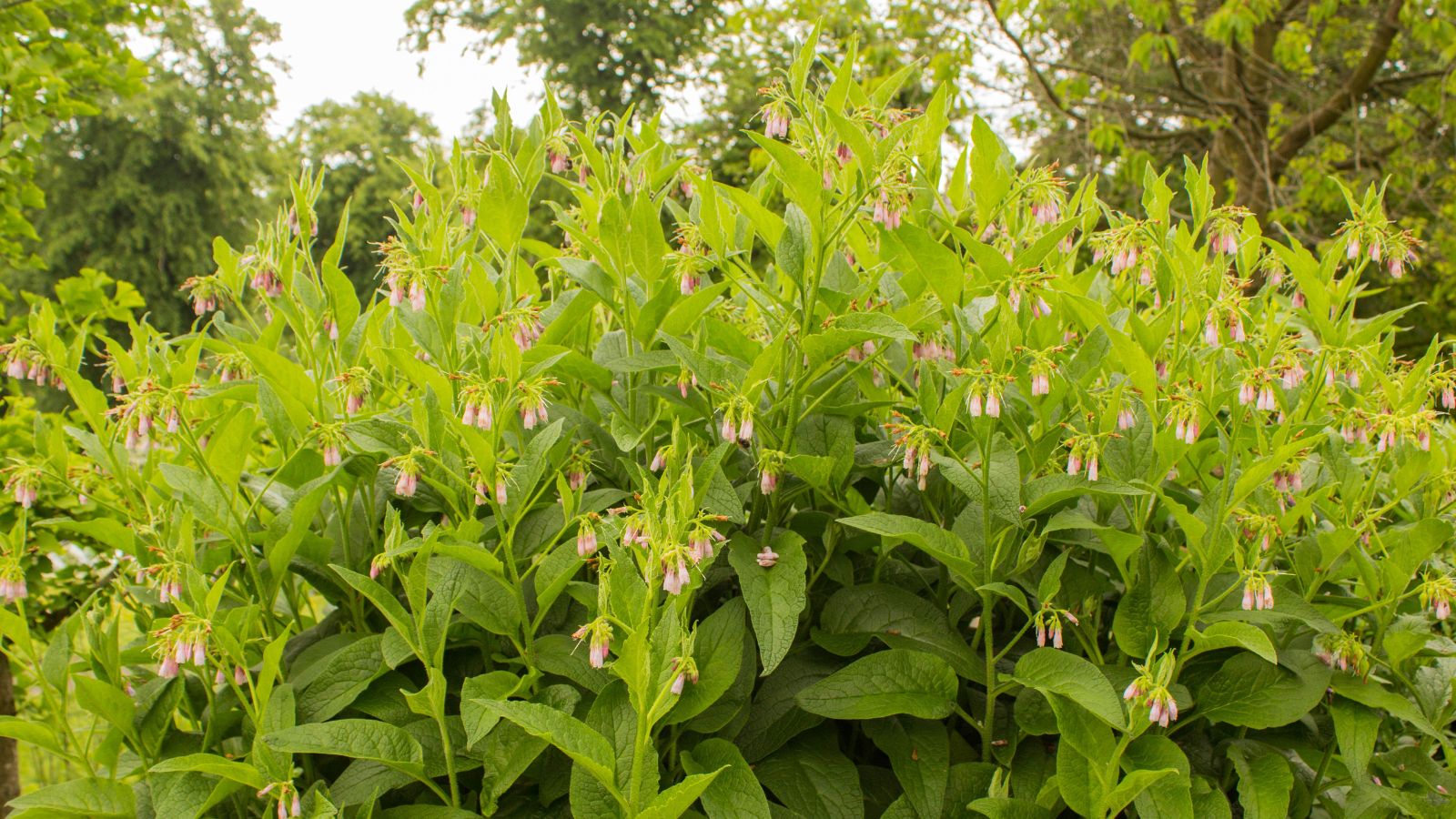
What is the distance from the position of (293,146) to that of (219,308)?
49.5m

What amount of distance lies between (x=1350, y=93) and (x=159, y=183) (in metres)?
38.7

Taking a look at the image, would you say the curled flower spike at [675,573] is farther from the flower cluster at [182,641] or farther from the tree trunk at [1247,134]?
the tree trunk at [1247,134]

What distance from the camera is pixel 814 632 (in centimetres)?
184

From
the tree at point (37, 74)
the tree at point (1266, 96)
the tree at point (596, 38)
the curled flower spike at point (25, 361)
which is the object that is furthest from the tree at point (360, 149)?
the curled flower spike at point (25, 361)

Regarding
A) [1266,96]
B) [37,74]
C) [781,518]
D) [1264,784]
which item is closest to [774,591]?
[781,518]

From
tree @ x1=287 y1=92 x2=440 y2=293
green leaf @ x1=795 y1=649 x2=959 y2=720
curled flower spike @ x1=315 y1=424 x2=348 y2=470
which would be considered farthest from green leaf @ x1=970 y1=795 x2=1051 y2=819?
tree @ x1=287 y1=92 x2=440 y2=293

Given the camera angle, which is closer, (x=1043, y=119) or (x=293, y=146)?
(x=1043, y=119)

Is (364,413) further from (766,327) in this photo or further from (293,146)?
(293,146)

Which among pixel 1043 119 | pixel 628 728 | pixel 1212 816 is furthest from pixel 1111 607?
pixel 1043 119

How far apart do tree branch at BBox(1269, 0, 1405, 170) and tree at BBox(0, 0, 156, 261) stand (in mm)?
8941

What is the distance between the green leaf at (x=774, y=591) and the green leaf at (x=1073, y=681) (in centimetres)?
36

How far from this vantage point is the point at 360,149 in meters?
51.8

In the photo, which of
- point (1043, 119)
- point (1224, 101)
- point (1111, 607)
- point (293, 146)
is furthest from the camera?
point (293, 146)

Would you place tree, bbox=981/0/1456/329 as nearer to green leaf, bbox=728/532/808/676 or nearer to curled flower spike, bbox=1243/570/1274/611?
curled flower spike, bbox=1243/570/1274/611
